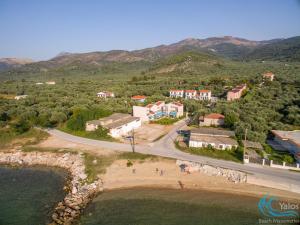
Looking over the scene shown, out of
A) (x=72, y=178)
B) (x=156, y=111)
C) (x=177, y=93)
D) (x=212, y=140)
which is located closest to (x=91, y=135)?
(x=72, y=178)

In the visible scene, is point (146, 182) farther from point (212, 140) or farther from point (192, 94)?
point (192, 94)

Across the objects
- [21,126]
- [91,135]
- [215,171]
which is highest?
[21,126]

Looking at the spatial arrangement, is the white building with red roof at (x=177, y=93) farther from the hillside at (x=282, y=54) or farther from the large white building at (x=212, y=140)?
the hillside at (x=282, y=54)

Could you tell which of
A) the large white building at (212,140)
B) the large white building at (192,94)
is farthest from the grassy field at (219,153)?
the large white building at (192,94)

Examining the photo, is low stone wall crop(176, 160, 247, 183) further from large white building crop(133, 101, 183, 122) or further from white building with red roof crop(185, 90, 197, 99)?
white building with red roof crop(185, 90, 197, 99)

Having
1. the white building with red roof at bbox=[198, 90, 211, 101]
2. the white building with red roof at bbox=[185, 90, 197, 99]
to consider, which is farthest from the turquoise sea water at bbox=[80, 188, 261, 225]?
the white building with red roof at bbox=[185, 90, 197, 99]

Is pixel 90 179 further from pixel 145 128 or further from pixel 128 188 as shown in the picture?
pixel 145 128
